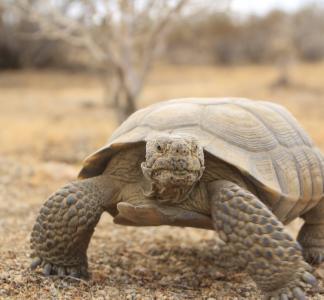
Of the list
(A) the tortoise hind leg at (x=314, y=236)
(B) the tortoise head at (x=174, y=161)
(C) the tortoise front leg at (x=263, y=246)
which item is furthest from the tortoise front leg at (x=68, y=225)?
(A) the tortoise hind leg at (x=314, y=236)

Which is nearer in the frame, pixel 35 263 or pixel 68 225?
pixel 68 225

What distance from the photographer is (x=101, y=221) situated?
4.25 m

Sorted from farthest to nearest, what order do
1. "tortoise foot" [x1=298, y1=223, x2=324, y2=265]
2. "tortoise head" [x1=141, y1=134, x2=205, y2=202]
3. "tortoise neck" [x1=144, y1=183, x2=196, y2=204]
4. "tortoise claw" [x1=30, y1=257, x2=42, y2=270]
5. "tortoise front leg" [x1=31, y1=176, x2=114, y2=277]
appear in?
"tortoise foot" [x1=298, y1=223, x2=324, y2=265] < "tortoise claw" [x1=30, y1=257, x2=42, y2=270] < "tortoise front leg" [x1=31, y1=176, x2=114, y2=277] < "tortoise neck" [x1=144, y1=183, x2=196, y2=204] < "tortoise head" [x1=141, y1=134, x2=205, y2=202]

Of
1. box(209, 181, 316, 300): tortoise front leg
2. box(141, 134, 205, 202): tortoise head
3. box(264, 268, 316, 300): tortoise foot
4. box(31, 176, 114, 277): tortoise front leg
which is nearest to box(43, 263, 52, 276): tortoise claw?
box(31, 176, 114, 277): tortoise front leg

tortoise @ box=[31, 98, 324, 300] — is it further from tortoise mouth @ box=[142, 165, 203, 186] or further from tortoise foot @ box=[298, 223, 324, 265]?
tortoise foot @ box=[298, 223, 324, 265]

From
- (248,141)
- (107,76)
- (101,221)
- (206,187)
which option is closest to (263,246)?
(206,187)

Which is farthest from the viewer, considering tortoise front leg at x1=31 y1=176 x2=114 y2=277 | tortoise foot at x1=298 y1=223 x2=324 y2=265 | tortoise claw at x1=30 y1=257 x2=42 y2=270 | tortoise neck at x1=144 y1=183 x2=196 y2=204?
tortoise foot at x1=298 y1=223 x2=324 y2=265

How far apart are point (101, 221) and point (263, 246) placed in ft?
7.01

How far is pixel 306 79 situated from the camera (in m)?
15.9

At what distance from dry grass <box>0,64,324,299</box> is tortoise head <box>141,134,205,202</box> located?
53 centimetres

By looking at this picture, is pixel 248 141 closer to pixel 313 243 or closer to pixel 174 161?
pixel 174 161

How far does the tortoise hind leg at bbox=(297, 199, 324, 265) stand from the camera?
3.17 metres

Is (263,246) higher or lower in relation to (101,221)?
higher

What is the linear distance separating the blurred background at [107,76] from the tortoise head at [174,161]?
1.82 ft
